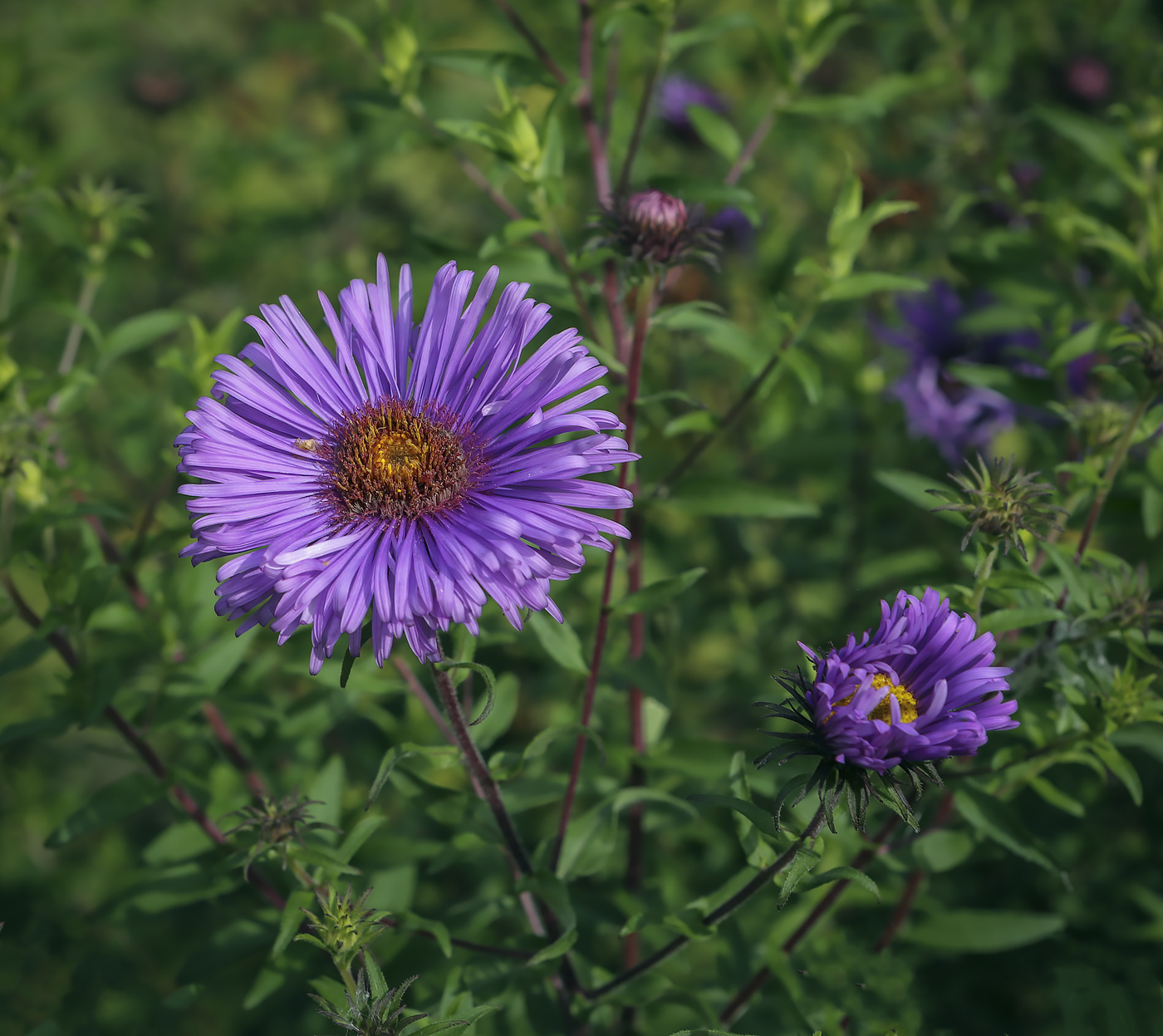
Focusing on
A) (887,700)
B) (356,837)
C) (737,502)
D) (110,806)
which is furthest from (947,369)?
(110,806)

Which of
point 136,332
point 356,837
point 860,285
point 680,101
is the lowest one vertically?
point 356,837

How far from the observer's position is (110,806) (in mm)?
2148

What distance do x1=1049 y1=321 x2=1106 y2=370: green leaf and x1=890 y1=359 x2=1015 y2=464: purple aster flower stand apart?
675 mm

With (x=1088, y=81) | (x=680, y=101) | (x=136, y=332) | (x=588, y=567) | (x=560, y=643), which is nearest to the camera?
(x=560, y=643)

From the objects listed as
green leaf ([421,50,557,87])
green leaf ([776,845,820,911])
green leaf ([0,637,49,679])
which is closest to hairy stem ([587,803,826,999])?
green leaf ([776,845,820,911])

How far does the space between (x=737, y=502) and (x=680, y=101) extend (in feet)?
8.11

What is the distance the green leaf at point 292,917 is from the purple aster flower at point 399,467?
530 millimetres

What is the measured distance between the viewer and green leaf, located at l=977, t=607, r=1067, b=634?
5.72 ft

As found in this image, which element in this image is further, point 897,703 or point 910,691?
point 910,691

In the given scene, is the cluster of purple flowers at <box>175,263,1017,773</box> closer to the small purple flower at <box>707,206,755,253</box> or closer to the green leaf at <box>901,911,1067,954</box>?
the green leaf at <box>901,911,1067,954</box>

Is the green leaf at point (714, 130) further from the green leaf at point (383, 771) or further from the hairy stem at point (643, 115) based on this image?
the green leaf at point (383, 771)

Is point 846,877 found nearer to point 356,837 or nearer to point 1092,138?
point 356,837

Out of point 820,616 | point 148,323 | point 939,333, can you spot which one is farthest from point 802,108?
point 148,323

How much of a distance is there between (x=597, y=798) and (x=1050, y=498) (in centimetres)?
125
